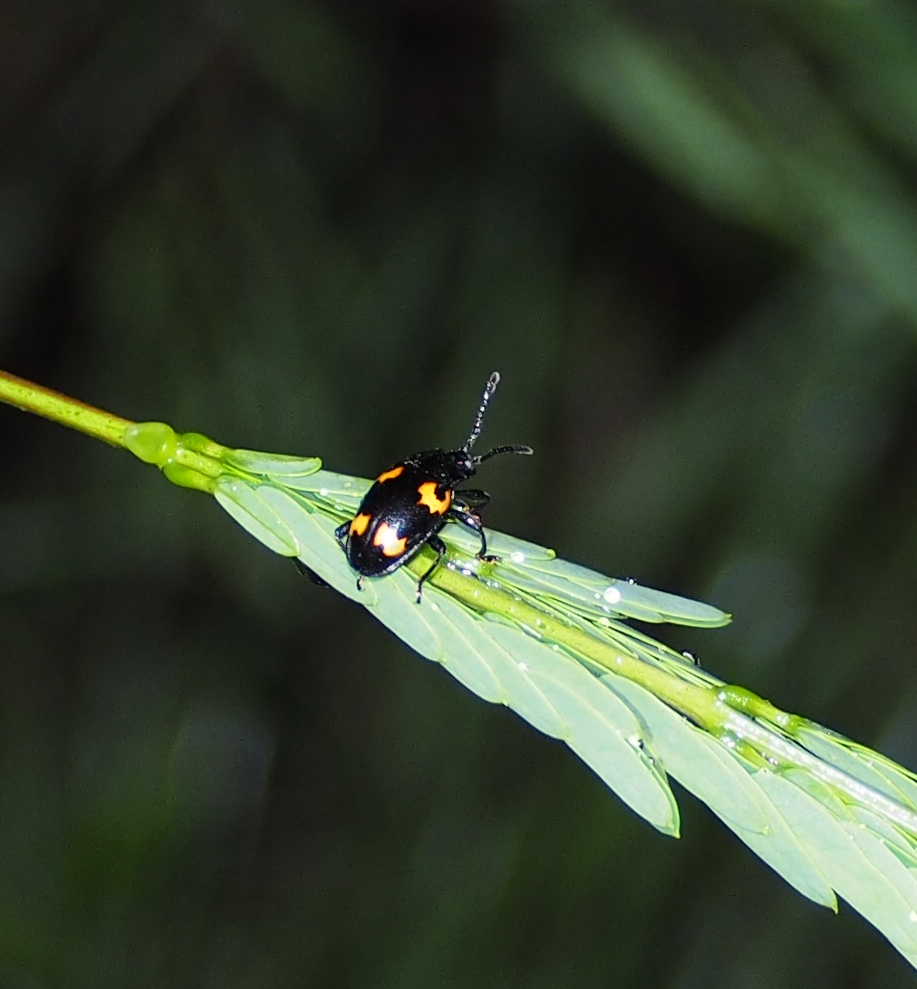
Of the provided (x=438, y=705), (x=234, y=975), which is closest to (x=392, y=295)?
(x=438, y=705)

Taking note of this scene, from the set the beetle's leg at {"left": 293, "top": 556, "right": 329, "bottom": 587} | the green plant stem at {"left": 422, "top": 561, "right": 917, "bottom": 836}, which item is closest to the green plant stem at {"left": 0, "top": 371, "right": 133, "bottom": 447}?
the beetle's leg at {"left": 293, "top": 556, "right": 329, "bottom": 587}

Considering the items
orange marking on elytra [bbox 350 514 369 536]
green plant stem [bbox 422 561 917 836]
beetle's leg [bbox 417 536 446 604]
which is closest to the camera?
green plant stem [bbox 422 561 917 836]

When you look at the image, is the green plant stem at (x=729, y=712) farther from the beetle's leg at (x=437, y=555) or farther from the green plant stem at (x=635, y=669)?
the beetle's leg at (x=437, y=555)

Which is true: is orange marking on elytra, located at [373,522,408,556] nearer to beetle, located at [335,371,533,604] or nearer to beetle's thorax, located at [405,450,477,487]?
beetle, located at [335,371,533,604]

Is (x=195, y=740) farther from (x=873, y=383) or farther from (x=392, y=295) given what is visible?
(x=873, y=383)

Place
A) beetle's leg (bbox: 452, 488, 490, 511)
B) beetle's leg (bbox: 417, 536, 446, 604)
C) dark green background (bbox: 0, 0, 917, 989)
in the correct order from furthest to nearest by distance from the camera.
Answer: dark green background (bbox: 0, 0, 917, 989), beetle's leg (bbox: 452, 488, 490, 511), beetle's leg (bbox: 417, 536, 446, 604)

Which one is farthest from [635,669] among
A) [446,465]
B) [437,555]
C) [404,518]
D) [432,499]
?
[446,465]
